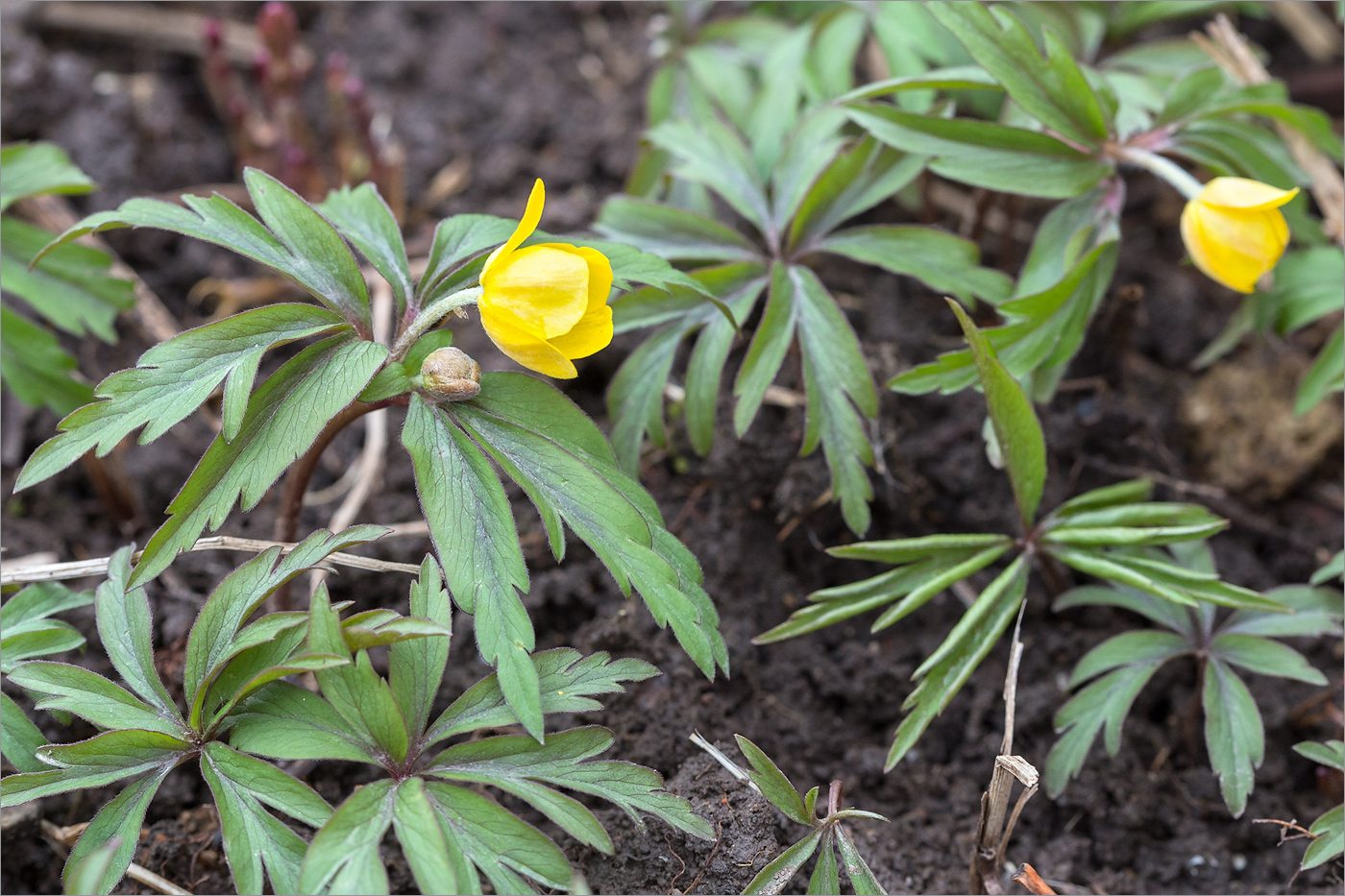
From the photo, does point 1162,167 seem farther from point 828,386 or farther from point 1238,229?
point 828,386

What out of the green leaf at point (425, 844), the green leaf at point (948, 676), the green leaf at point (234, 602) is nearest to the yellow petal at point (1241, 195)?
the green leaf at point (948, 676)

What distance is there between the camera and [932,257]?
2.45 metres

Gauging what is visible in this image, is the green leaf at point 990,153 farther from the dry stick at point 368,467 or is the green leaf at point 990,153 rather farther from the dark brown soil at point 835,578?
the dry stick at point 368,467

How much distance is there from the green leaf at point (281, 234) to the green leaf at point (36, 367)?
0.58 metres

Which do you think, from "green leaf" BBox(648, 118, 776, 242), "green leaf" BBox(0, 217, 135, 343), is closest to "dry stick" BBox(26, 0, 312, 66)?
"green leaf" BBox(0, 217, 135, 343)

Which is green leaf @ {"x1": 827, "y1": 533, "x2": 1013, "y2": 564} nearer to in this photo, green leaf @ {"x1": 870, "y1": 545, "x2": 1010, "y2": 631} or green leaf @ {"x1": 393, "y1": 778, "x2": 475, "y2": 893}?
green leaf @ {"x1": 870, "y1": 545, "x2": 1010, "y2": 631}

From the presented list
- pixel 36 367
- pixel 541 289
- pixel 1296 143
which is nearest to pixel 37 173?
pixel 36 367

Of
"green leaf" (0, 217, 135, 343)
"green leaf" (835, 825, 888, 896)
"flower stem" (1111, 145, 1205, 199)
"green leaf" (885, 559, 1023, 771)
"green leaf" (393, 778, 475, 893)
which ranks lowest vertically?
"green leaf" (835, 825, 888, 896)

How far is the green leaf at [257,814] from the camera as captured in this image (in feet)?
5.36

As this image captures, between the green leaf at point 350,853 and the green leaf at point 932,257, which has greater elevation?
the green leaf at point 932,257

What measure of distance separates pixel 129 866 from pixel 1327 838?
7.46ft

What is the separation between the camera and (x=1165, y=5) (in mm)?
2980

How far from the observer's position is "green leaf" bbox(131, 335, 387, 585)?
1788mm

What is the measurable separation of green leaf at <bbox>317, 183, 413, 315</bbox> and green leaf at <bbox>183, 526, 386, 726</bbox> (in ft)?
1.60
